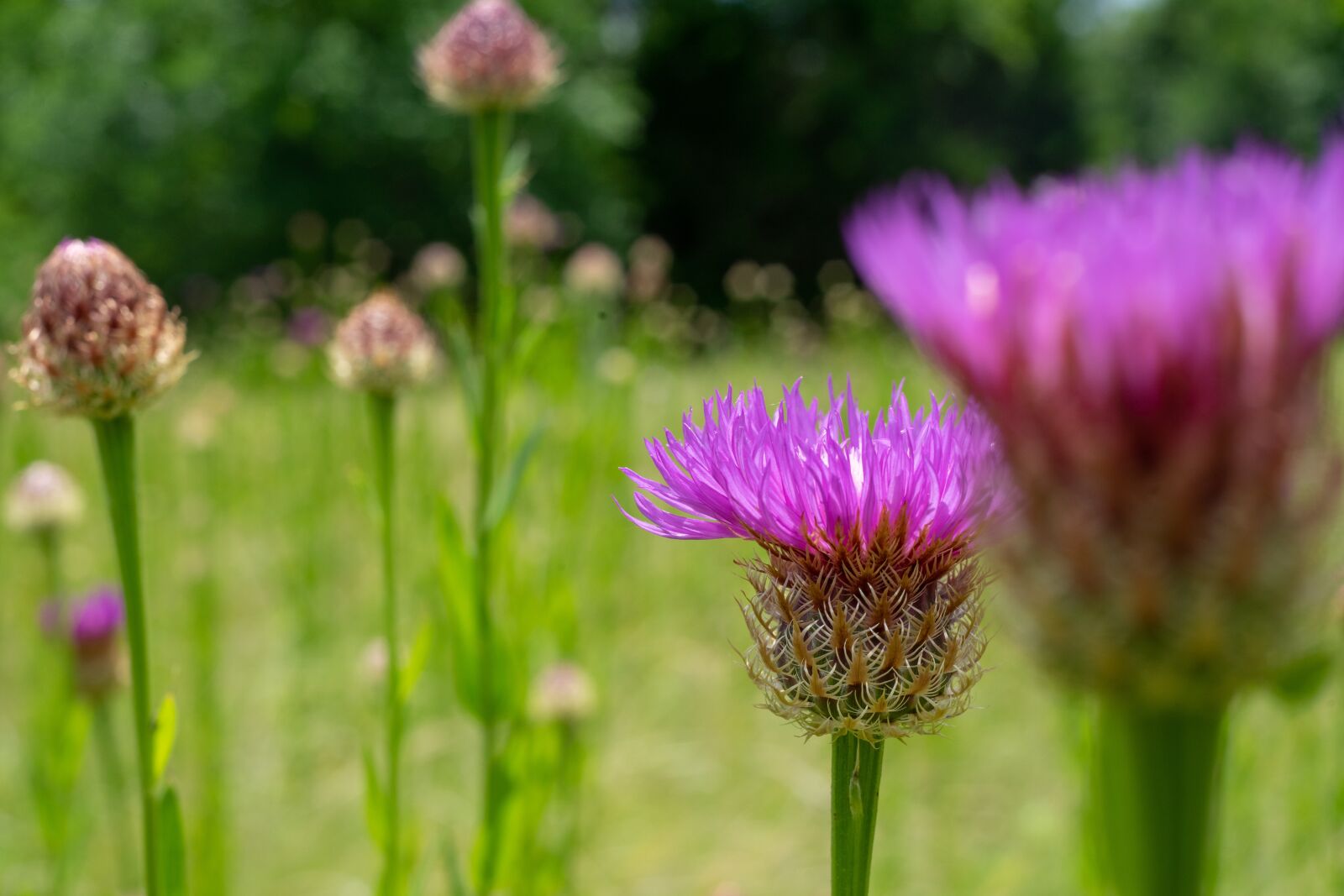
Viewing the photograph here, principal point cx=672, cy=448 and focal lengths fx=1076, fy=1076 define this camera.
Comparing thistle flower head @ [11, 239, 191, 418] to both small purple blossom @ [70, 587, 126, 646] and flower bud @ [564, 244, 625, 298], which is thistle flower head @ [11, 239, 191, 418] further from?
flower bud @ [564, 244, 625, 298]

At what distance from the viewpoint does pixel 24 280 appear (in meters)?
11.6

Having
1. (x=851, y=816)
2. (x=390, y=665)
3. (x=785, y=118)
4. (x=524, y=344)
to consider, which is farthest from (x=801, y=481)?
(x=785, y=118)

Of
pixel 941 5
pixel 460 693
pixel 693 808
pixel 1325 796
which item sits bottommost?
pixel 693 808

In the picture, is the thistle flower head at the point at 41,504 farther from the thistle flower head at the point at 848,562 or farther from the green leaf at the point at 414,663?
Result: the thistle flower head at the point at 848,562

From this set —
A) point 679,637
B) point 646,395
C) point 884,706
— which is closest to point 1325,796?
point 884,706

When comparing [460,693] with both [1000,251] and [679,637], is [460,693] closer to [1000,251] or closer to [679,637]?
[1000,251]

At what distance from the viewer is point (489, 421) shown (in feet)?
4.99

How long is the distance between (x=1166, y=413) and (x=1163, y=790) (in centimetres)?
16

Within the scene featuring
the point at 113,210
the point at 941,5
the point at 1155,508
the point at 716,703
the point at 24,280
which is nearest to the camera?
the point at 1155,508

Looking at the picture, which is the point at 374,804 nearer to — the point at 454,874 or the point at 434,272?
the point at 454,874

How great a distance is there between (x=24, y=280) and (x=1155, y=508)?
1338 centimetres

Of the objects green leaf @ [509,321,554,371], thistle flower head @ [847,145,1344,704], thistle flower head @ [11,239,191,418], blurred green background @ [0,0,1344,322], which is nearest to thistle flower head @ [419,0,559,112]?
green leaf @ [509,321,554,371]

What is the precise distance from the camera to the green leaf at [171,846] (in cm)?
87

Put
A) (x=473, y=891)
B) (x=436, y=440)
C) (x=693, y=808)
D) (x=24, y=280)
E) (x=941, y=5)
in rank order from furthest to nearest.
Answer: (x=941, y=5)
(x=24, y=280)
(x=436, y=440)
(x=693, y=808)
(x=473, y=891)
